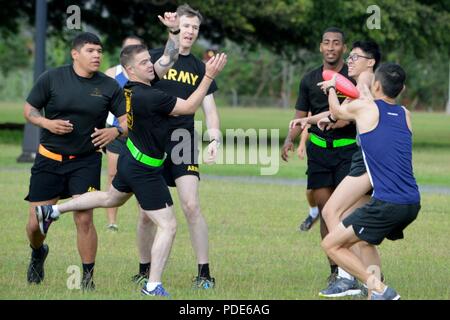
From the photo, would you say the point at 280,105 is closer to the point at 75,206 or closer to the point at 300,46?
the point at 300,46

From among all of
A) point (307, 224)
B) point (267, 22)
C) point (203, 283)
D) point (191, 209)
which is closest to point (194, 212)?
point (191, 209)

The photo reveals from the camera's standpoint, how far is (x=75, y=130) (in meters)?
10.7

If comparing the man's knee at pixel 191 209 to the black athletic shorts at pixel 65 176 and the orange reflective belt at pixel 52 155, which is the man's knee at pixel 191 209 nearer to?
the black athletic shorts at pixel 65 176

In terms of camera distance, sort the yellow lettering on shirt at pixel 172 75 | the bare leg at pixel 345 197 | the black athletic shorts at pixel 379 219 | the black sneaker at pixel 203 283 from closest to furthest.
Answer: the black athletic shorts at pixel 379 219 → the bare leg at pixel 345 197 → the black sneaker at pixel 203 283 → the yellow lettering on shirt at pixel 172 75

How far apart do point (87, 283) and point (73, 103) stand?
1661mm

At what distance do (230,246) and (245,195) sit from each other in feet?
21.1

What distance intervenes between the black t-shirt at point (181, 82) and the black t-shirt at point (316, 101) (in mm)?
1216

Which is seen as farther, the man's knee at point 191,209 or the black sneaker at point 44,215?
the man's knee at point 191,209

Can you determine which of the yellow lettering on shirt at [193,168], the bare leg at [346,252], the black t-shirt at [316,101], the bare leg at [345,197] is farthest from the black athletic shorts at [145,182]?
the black t-shirt at [316,101]

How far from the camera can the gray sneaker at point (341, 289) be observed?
10141 millimetres

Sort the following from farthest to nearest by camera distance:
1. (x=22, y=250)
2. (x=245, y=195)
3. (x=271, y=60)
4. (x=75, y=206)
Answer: (x=271, y=60)
(x=245, y=195)
(x=22, y=250)
(x=75, y=206)

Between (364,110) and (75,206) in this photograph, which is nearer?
(364,110)

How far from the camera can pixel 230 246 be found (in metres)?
13.6
